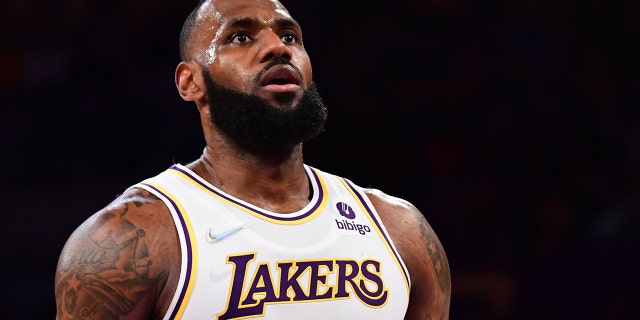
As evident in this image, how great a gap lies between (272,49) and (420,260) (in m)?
0.85

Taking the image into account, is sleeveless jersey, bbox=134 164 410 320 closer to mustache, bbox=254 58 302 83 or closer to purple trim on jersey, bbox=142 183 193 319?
purple trim on jersey, bbox=142 183 193 319

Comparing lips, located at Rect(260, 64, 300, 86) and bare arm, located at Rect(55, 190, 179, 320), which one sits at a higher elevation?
lips, located at Rect(260, 64, 300, 86)

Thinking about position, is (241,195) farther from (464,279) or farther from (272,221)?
(464,279)

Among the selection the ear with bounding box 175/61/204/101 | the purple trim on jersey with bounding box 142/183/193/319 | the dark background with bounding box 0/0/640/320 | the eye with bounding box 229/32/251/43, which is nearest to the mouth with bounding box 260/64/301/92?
the eye with bounding box 229/32/251/43

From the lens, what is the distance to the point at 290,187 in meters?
3.11

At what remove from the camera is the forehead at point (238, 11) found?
311cm

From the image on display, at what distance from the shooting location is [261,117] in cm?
297

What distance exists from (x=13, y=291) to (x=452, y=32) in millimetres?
3866

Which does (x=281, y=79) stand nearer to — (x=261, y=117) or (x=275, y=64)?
(x=275, y=64)

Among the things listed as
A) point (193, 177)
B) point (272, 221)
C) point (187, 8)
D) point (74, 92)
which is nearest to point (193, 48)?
point (193, 177)

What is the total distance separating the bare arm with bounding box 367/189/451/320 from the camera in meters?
3.12

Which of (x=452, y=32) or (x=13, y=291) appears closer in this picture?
(x=13, y=291)

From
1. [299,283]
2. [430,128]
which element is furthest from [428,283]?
[430,128]

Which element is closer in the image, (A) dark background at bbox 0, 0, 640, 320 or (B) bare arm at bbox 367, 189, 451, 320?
(B) bare arm at bbox 367, 189, 451, 320
